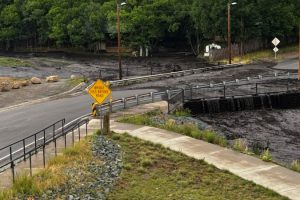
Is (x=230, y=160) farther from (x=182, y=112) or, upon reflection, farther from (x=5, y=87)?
(x=5, y=87)

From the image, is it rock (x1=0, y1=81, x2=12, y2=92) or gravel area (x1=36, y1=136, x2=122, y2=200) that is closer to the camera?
gravel area (x1=36, y1=136, x2=122, y2=200)

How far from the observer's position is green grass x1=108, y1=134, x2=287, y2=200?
52.4ft

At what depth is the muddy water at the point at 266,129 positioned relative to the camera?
25133mm

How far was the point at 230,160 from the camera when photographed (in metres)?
19.8

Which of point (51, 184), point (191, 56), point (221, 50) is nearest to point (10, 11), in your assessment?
point (191, 56)

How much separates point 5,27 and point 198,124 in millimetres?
86886

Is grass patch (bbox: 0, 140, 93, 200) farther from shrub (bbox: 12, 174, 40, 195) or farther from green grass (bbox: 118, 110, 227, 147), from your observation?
green grass (bbox: 118, 110, 227, 147)

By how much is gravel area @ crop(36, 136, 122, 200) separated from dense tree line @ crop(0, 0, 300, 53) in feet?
162

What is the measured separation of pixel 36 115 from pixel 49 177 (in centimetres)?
1488

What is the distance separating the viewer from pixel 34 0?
3937 inches

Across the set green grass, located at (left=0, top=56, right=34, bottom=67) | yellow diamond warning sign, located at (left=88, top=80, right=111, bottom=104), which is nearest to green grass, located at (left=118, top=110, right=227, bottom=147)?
yellow diamond warning sign, located at (left=88, top=80, right=111, bottom=104)

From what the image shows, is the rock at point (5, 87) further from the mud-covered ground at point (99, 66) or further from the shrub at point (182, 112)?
the shrub at point (182, 112)

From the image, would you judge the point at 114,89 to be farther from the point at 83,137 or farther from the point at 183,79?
the point at 83,137

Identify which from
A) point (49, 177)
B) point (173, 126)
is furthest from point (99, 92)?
point (49, 177)
